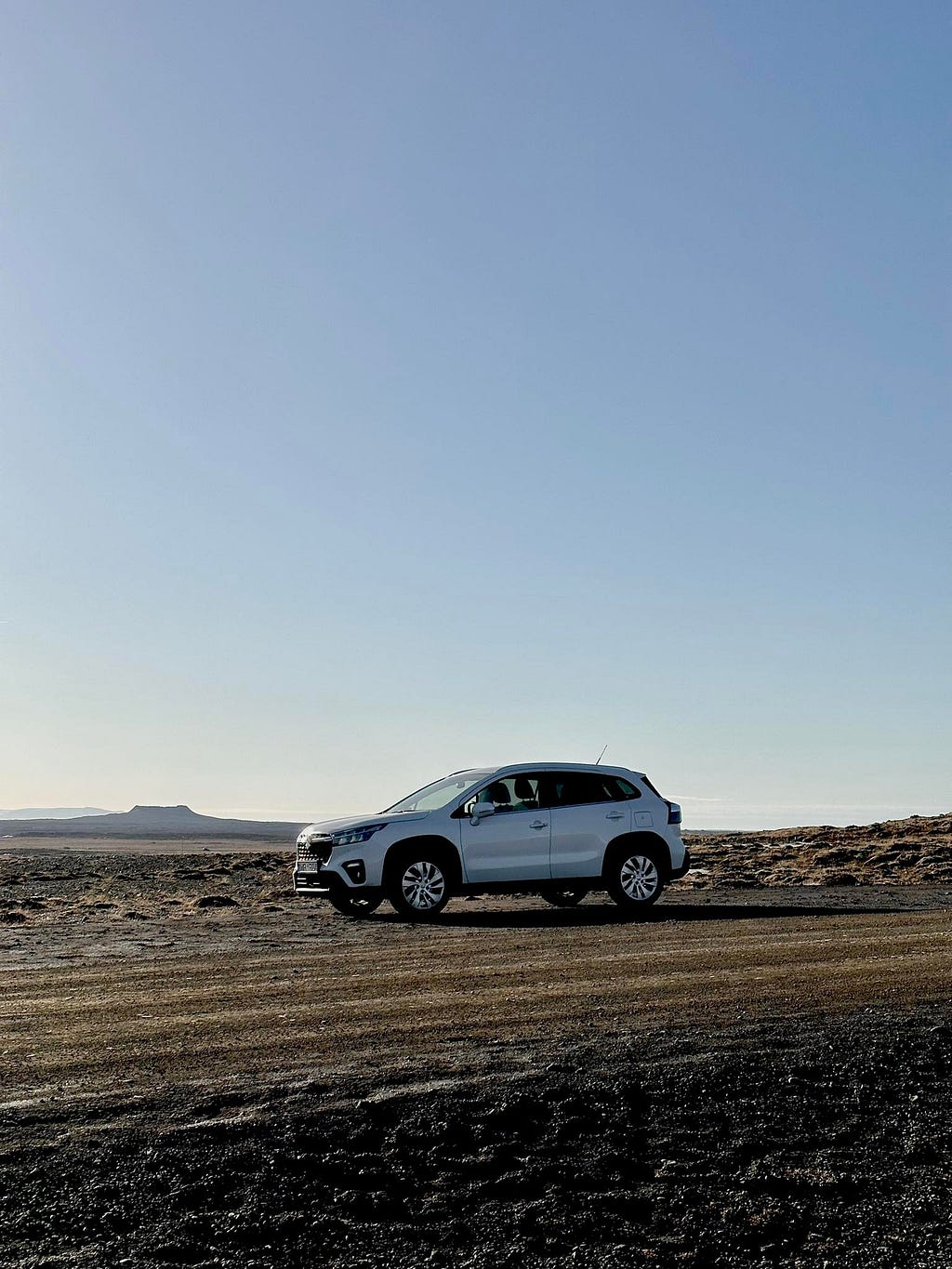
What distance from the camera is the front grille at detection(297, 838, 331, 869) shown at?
55.1ft

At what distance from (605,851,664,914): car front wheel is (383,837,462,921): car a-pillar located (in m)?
2.28

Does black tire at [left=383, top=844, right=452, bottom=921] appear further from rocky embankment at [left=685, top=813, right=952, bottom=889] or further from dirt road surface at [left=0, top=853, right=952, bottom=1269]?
rocky embankment at [left=685, top=813, right=952, bottom=889]

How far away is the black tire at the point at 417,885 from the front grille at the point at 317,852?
0.89 metres

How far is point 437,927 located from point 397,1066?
26.7 feet

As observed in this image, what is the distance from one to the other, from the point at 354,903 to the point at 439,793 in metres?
1.89

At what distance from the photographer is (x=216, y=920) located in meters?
17.0

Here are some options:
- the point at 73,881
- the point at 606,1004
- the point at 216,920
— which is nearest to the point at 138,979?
the point at 606,1004

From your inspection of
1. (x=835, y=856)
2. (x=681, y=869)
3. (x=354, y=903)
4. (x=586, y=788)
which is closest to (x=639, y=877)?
(x=681, y=869)

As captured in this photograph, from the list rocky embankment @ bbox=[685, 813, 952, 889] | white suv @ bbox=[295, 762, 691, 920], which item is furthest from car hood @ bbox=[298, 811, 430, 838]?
rocky embankment @ bbox=[685, 813, 952, 889]

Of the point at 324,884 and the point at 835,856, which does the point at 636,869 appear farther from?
the point at 835,856

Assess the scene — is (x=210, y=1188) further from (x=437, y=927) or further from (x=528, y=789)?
(x=528, y=789)

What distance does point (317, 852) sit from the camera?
665 inches

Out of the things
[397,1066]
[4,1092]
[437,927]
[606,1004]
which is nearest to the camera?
[4,1092]

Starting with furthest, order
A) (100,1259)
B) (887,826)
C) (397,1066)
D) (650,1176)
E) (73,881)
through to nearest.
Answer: (887,826), (73,881), (397,1066), (650,1176), (100,1259)
